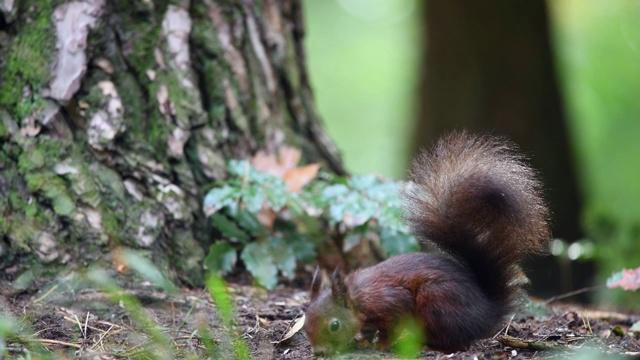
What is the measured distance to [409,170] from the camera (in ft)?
8.45

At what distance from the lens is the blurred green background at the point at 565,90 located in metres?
6.23

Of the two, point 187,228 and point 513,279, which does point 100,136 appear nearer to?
point 187,228

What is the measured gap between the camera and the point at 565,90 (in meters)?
6.26

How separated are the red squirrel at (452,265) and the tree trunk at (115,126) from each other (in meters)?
0.80

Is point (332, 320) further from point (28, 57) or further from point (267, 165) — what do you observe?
→ point (28, 57)

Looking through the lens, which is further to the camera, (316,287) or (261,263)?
(261,263)

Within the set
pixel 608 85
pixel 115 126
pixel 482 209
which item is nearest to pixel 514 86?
pixel 115 126

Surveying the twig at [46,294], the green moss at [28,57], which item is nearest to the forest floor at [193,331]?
the twig at [46,294]

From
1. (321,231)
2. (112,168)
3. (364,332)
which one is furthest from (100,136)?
(364,332)

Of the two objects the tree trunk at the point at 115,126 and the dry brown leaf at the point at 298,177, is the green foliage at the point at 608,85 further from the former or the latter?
the tree trunk at the point at 115,126

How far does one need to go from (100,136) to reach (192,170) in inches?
15.4

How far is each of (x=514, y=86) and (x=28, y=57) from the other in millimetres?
4031

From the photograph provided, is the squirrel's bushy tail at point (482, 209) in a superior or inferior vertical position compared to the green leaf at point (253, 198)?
superior

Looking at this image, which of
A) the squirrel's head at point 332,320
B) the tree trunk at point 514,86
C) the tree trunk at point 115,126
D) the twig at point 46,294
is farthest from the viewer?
the tree trunk at point 514,86
